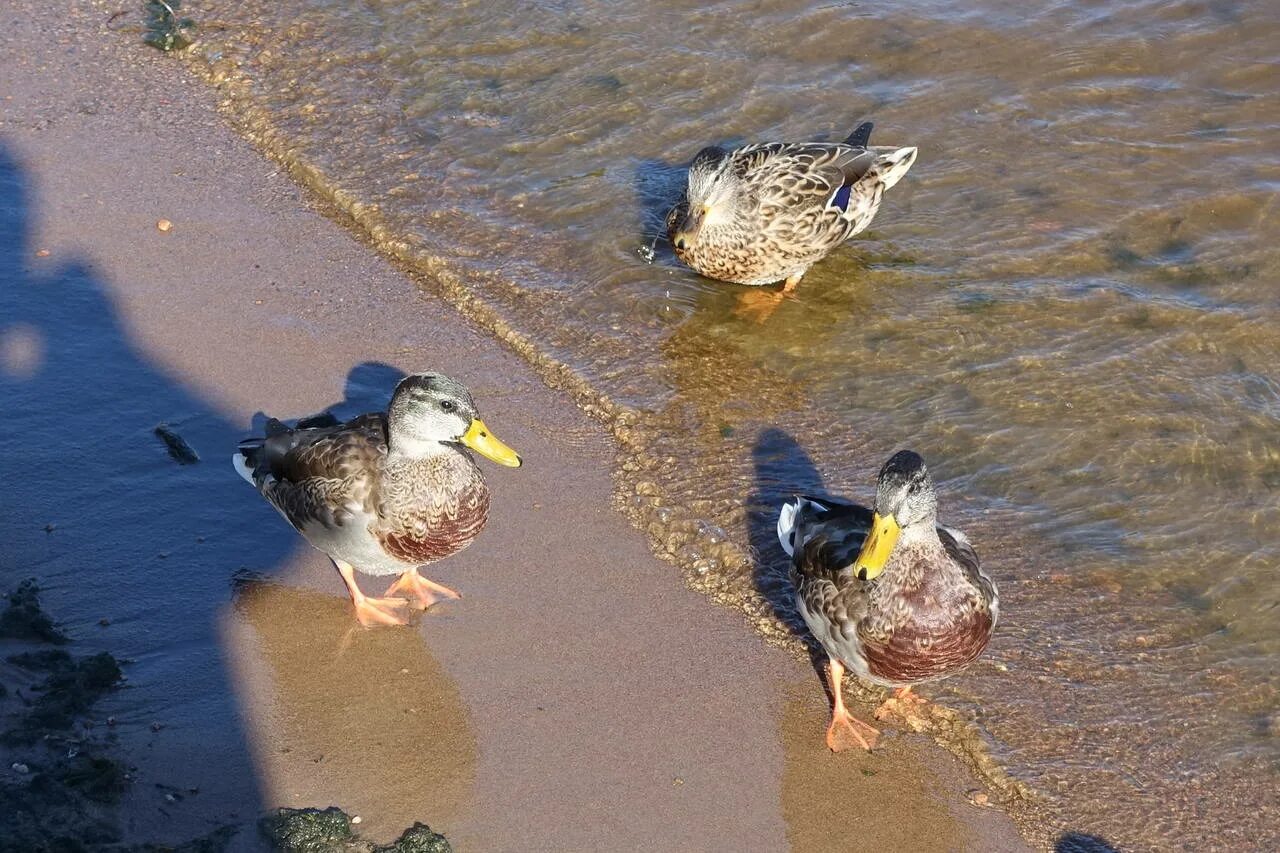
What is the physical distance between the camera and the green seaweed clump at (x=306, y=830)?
417 centimetres

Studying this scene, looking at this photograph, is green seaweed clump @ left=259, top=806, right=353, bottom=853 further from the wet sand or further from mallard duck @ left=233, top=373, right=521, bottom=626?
mallard duck @ left=233, top=373, right=521, bottom=626

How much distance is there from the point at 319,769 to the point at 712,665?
4.74 feet

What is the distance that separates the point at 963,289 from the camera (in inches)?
288

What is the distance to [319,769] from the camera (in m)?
4.56

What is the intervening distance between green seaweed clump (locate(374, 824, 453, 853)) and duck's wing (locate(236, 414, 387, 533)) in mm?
1243

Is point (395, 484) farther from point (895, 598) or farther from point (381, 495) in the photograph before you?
point (895, 598)

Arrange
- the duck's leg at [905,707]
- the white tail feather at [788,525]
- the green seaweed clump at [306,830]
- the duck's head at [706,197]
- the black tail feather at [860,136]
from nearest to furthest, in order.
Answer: the green seaweed clump at [306,830] → the duck's leg at [905,707] → the white tail feather at [788,525] → the duck's head at [706,197] → the black tail feather at [860,136]

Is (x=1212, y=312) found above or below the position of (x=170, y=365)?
below

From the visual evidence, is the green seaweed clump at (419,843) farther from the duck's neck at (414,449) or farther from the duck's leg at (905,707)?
the duck's leg at (905,707)

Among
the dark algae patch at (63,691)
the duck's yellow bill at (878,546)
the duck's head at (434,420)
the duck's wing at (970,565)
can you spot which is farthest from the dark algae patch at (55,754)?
the duck's wing at (970,565)

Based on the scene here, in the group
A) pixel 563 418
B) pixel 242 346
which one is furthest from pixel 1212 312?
pixel 242 346

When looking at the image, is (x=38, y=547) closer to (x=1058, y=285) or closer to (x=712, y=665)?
(x=712, y=665)

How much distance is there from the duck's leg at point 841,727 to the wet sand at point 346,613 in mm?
67

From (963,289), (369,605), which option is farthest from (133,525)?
(963,289)
